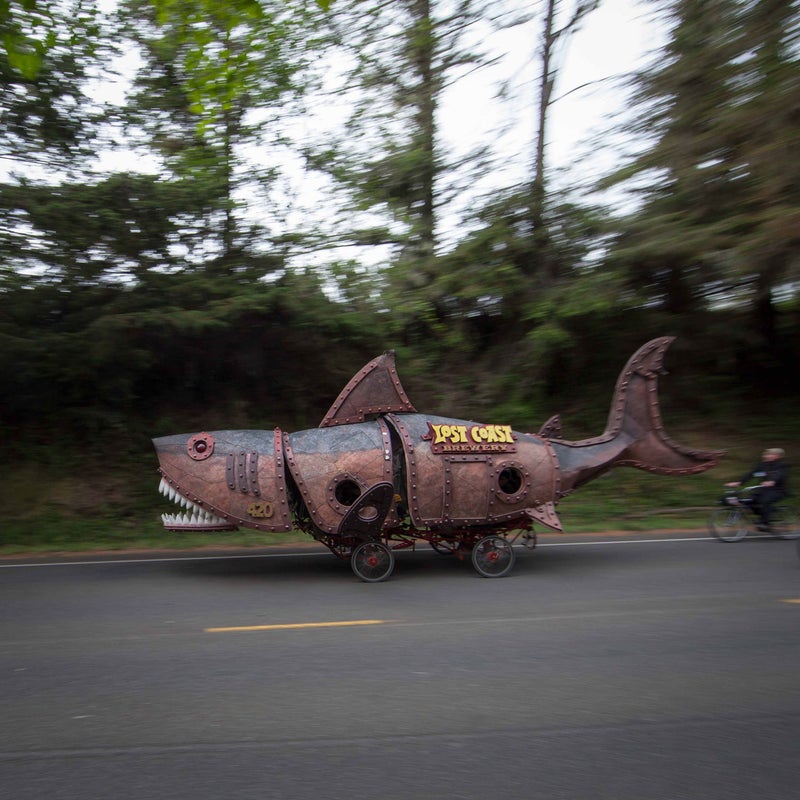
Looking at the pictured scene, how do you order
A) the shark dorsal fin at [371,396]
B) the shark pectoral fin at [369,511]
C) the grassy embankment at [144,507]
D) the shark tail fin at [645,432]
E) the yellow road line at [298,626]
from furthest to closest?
the grassy embankment at [144,507] < the shark tail fin at [645,432] < the shark dorsal fin at [371,396] < the shark pectoral fin at [369,511] < the yellow road line at [298,626]

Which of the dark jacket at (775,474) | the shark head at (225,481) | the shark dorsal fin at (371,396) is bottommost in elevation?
the dark jacket at (775,474)

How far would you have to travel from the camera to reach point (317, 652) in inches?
251

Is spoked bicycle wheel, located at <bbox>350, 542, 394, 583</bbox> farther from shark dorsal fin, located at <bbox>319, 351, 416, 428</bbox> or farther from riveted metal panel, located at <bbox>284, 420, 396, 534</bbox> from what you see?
shark dorsal fin, located at <bbox>319, 351, 416, 428</bbox>

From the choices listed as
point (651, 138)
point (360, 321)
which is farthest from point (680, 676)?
point (651, 138)

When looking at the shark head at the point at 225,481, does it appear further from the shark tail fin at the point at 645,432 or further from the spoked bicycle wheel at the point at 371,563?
the shark tail fin at the point at 645,432

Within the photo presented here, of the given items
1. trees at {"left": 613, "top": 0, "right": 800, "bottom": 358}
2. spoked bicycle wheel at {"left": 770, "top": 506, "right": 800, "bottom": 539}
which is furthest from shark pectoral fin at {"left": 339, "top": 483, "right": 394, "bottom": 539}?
trees at {"left": 613, "top": 0, "right": 800, "bottom": 358}

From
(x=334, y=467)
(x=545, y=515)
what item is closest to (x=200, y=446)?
(x=334, y=467)

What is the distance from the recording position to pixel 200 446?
931cm

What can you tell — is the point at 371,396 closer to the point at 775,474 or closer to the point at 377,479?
the point at 377,479

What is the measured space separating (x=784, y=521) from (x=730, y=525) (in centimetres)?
90

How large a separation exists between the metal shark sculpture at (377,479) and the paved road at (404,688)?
64 centimetres

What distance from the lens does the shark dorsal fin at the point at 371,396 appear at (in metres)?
9.73

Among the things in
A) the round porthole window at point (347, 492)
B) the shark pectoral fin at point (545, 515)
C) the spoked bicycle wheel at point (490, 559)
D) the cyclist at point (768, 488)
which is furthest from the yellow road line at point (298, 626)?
the cyclist at point (768, 488)

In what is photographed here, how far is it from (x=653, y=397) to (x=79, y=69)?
35.4 feet
